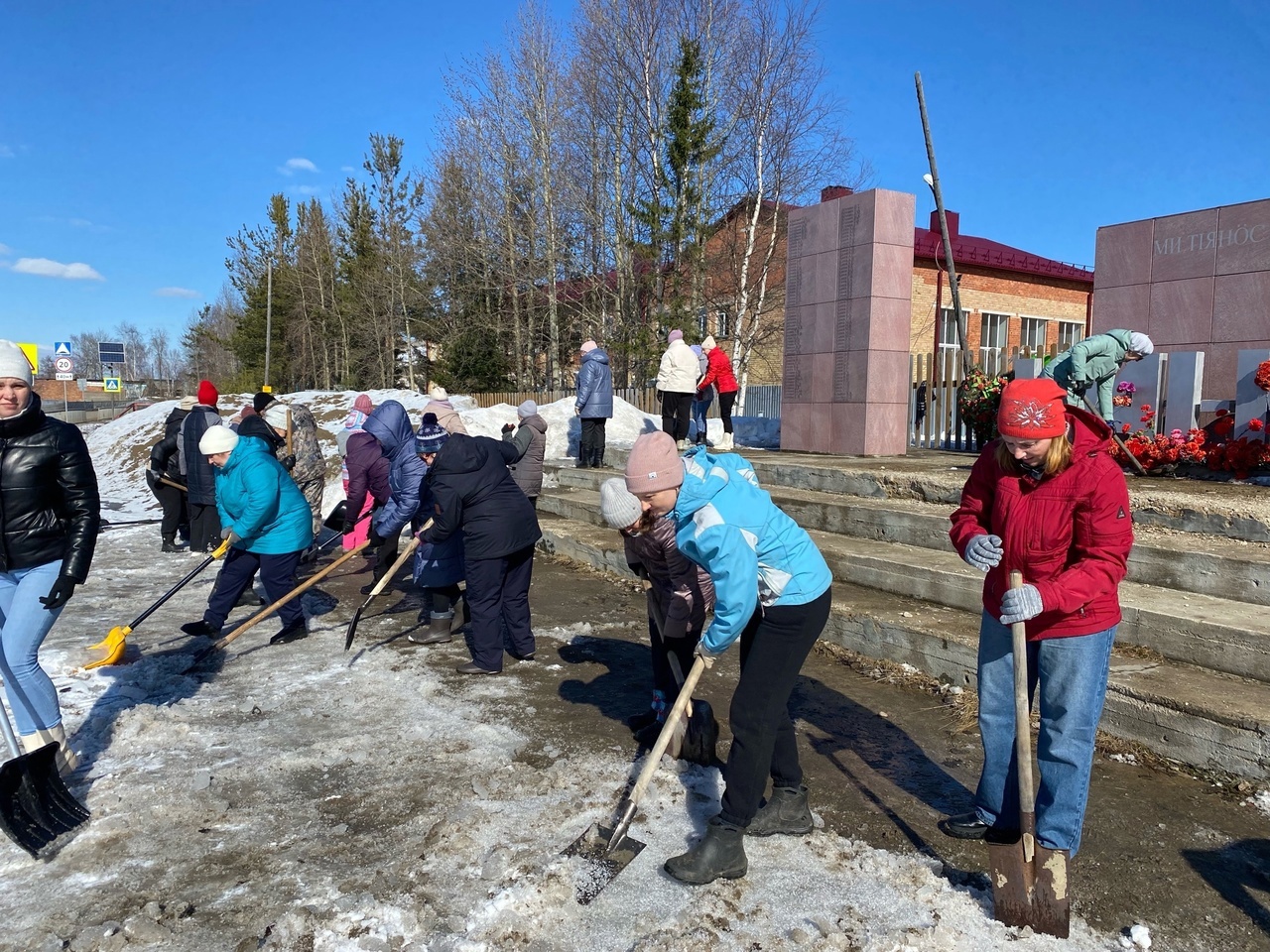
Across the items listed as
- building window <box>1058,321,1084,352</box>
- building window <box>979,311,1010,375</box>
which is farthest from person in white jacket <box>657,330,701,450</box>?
building window <box>1058,321,1084,352</box>

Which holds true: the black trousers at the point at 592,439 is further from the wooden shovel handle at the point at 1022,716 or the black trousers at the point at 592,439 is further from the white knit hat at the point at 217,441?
the wooden shovel handle at the point at 1022,716

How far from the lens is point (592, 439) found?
12.0 meters

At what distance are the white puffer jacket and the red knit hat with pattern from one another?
27.9 feet

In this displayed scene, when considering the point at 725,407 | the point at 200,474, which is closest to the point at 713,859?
the point at 200,474

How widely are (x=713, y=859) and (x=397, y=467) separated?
4.61m

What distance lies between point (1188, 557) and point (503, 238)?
25.4 meters

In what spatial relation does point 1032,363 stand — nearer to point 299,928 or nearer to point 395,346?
point 299,928

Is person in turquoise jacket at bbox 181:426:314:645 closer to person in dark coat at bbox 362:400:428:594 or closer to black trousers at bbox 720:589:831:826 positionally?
person in dark coat at bbox 362:400:428:594

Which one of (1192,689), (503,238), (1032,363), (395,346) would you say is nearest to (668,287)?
(503,238)

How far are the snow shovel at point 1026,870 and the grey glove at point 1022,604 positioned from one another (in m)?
0.05

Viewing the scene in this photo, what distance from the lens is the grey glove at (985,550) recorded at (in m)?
2.78

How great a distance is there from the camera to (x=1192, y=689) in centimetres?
391

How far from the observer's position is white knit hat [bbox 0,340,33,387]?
352 centimetres

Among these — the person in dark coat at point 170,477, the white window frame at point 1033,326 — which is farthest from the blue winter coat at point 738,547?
the white window frame at point 1033,326
